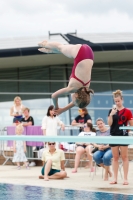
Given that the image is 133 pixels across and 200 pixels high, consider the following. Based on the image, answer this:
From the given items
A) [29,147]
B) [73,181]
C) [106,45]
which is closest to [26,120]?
[29,147]

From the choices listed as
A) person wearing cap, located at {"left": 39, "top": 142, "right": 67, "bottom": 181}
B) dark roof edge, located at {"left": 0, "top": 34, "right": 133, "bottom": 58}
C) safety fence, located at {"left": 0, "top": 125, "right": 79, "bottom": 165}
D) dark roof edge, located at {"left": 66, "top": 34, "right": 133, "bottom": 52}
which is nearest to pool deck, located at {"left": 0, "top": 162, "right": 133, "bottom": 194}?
person wearing cap, located at {"left": 39, "top": 142, "right": 67, "bottom": 181}

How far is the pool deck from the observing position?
9039 millimetres

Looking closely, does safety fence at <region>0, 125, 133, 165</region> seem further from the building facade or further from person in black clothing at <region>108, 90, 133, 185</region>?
the building facade

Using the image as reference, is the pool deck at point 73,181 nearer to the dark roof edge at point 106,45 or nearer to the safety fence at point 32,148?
the safety fence at point 32,148

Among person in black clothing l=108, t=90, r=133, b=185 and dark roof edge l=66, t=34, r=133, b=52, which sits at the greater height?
dark roof edge l=66, t=34, r=133, b=52

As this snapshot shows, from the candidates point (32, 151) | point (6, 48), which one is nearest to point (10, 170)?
point (32, 151)

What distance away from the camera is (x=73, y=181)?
1011 centimetres

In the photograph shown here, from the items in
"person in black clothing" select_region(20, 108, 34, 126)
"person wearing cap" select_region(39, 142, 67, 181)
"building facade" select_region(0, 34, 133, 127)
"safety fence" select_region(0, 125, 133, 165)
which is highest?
"building facade" select_region(0, 34, 133, 127)

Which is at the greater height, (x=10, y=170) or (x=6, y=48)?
(x=6, y=48)

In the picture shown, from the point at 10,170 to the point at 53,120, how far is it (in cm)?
186

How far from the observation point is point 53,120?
1257 cm

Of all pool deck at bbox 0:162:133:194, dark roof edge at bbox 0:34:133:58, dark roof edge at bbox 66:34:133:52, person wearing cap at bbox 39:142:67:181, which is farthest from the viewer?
dark roof edge at bbox 66:34:133:52

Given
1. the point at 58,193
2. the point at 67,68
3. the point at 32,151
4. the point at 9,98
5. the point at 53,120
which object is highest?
the point at 67,68

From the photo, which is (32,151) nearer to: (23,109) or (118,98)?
(23,109)
